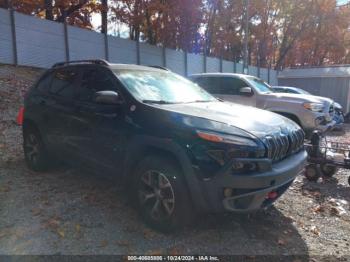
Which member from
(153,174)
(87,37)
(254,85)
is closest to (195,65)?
(87,37)

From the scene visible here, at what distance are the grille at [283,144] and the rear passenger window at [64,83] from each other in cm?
285

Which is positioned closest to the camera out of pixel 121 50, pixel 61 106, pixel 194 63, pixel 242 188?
pixel 242 188

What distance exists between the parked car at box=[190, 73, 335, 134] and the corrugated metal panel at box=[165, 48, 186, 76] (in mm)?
12041

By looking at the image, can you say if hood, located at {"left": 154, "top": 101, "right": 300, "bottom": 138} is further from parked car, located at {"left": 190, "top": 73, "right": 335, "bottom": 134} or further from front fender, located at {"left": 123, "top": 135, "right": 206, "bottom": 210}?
parked car, located at {"left": 190, "top": 73, "right": 335, "bottom": 134}

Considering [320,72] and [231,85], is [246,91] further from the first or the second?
[320,72]

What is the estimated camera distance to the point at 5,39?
13.8 metres

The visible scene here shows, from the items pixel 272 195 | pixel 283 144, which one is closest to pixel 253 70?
pixel 283 144

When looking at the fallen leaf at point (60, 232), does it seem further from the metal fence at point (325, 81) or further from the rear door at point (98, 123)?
the metal fence at point (325, 81)

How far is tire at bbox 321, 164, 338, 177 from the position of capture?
5705 mm

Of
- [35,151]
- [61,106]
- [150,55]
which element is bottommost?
[35,151]

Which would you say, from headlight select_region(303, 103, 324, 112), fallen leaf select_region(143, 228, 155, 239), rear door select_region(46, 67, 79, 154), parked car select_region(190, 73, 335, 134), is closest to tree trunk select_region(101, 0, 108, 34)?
parked car select_region(190, 73, 335, 134)

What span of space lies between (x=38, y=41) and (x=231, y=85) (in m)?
9.97

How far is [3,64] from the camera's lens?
13.8 meters

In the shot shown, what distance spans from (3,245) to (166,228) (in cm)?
163
